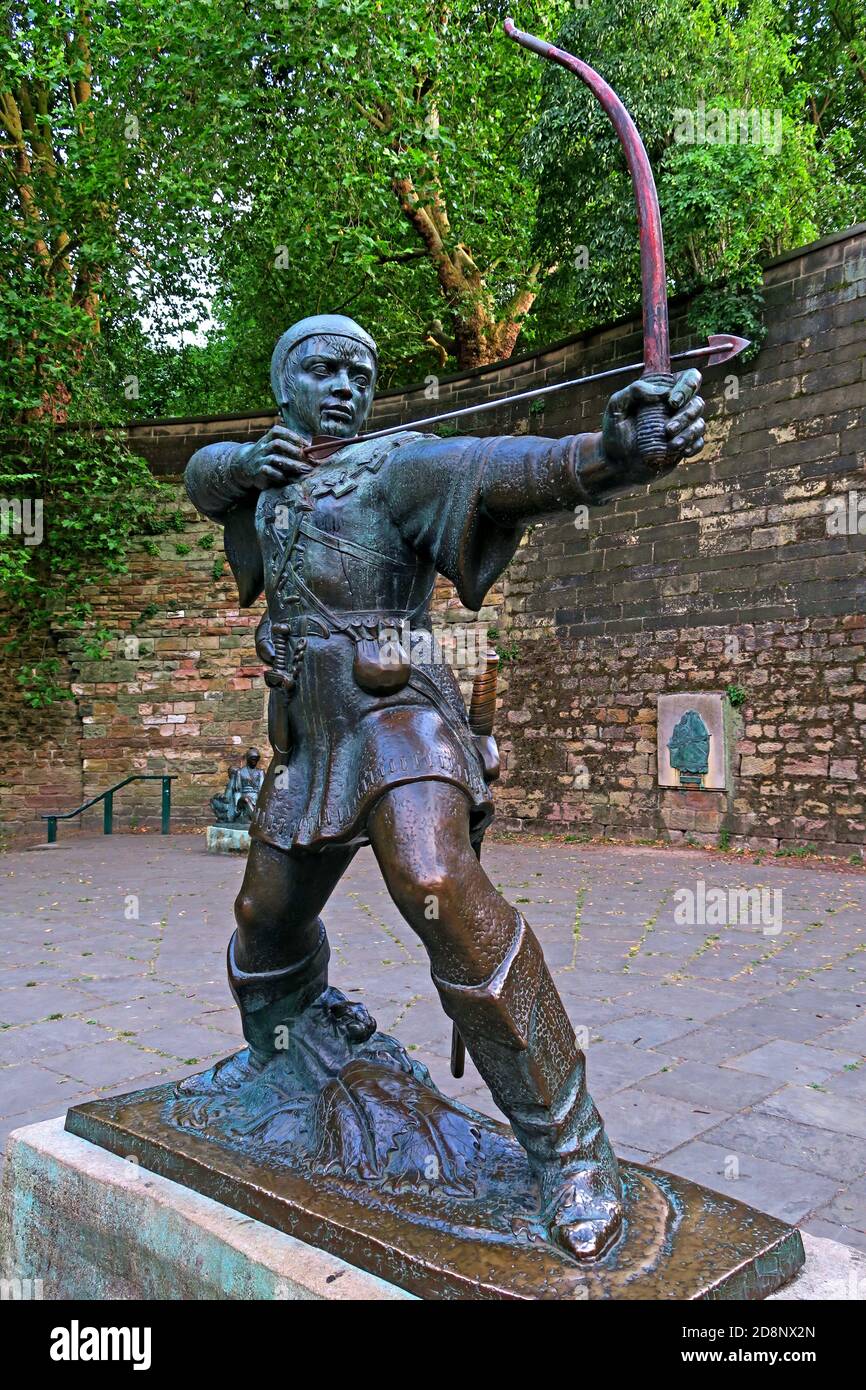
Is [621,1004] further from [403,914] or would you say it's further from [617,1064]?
[403,914]

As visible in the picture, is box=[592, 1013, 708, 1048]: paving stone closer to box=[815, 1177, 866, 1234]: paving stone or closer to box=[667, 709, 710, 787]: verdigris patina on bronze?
box=[815, 1177, 866, 1234]: paving stone

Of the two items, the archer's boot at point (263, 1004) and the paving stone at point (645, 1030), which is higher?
the archer's boot at point (263, 1004)

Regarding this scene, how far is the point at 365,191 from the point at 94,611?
6580 mm

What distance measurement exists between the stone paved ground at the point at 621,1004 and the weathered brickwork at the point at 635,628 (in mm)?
1767

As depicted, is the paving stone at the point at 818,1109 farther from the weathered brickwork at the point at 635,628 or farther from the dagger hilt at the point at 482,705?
the weathered brickwork at the point at 635,628

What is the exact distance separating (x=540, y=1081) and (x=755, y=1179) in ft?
4.72

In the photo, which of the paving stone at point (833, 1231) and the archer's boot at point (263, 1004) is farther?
the paving stone at point (833, 1231)

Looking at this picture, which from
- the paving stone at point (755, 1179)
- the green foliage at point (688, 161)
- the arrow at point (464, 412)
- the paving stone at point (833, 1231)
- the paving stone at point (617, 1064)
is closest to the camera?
the arrow at point (464, 412)

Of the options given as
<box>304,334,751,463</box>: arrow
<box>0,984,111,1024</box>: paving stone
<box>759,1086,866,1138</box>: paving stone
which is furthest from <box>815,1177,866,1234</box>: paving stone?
<box>0,984,111,1024</box>: paving stone

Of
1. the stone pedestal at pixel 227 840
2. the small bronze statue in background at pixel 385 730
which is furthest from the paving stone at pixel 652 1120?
the stone pedestal at pixel 227 840

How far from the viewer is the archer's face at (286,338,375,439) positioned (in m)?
2.28

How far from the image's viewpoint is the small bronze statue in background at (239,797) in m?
10.4

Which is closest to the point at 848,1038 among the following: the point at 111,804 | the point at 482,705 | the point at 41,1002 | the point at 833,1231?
the point at 833,1231

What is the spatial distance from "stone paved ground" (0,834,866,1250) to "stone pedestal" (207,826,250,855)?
1649 millimetres
